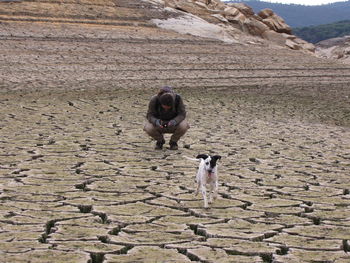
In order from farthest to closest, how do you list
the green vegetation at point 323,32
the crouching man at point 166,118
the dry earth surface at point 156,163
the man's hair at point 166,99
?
the green vegetation at point 323,32
the crouching man at point 166,118
the man's hair at point 166,99
the dry earth surface at point 156,163

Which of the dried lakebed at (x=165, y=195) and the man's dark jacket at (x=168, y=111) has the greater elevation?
the man's dark jacket at (x=168, y=111)

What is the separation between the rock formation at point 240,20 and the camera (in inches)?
1448

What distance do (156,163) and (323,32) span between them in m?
135

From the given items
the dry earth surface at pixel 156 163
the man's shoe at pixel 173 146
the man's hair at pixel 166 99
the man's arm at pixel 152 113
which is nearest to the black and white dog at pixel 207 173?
the dry earth surface at pixel 156 163

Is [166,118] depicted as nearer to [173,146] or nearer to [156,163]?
[173,146]

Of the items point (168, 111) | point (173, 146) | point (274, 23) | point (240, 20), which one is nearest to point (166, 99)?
point (168, 111)

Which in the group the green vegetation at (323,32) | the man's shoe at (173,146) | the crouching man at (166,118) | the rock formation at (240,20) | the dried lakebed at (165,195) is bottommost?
the dried lakebed at (165,195)

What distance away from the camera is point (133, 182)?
7383 millimetres

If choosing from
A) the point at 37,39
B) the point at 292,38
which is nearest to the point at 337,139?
the point at 37,39

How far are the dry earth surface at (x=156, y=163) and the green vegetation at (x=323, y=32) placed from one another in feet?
366

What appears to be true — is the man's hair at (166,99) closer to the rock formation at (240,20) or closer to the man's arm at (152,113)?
the man's arm at (152,113)

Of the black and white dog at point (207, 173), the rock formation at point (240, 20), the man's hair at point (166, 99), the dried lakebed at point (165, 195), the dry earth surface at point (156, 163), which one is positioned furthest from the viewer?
the rock formation at point (240, 20)

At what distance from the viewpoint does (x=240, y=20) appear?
38.2m

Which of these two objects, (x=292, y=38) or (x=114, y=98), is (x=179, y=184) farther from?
(x=292, y=38)
